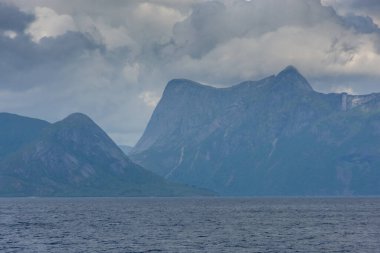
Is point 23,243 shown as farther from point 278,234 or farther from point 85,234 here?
point 278,234

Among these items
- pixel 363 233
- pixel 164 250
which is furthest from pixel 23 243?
pixel 363 233

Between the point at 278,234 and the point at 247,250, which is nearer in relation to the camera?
the point at 247,250

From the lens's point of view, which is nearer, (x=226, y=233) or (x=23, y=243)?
(x=23, y=243)

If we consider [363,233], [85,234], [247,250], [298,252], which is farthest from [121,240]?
[363,233]

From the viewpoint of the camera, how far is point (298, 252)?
148m

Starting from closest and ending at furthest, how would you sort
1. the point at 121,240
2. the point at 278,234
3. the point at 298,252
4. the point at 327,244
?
the point at 298,252
the point at 327,244
the point at 121,240
the point at 278,234

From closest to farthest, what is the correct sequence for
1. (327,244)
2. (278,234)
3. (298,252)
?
(298,252), (327,244), (278,234)

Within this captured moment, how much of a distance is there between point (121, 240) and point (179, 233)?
26.2 m

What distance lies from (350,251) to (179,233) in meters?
59.6

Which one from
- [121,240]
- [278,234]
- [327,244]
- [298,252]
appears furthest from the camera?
[278,234]

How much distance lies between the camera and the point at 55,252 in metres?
151

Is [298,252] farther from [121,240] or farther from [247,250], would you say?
[121,240]

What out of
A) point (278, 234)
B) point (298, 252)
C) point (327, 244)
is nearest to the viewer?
point (298, 252)

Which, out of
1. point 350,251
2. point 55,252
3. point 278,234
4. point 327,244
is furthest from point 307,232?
point 55,252
